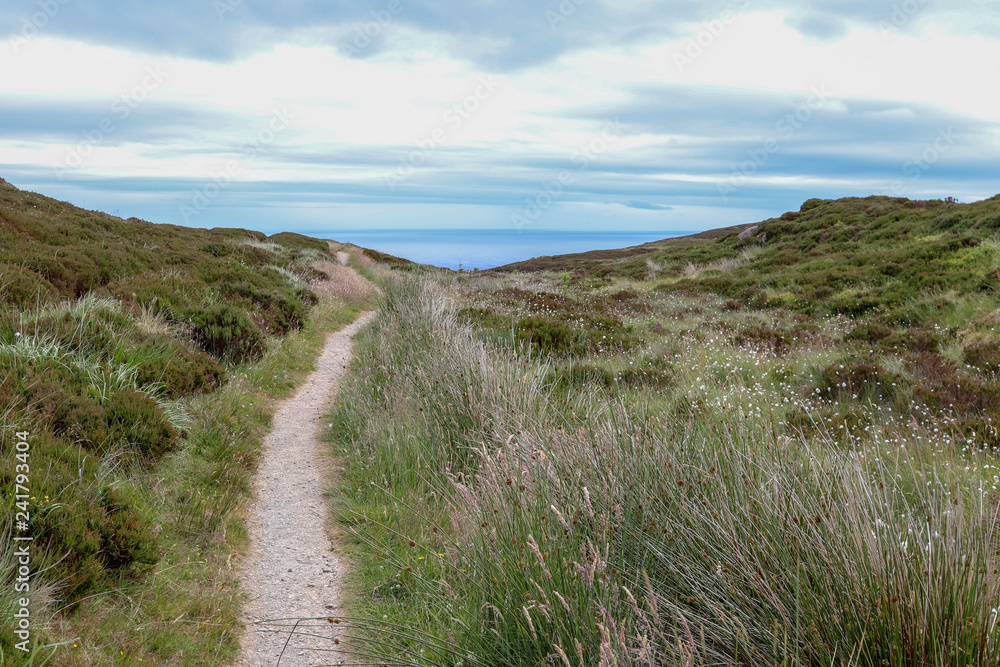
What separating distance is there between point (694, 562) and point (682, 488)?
1.34ft

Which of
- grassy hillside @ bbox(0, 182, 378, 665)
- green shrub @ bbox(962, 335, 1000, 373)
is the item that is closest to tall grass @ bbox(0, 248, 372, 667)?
grassy hillside @ bbox(0, 182, 378, 665)

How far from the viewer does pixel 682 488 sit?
114 inches

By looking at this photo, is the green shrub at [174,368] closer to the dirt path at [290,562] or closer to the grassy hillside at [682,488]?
the dirt path at [290,562]

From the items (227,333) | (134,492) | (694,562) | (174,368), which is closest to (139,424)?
(134,492)

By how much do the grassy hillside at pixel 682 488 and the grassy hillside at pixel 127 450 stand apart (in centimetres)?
112

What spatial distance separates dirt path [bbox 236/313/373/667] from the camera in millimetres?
3555

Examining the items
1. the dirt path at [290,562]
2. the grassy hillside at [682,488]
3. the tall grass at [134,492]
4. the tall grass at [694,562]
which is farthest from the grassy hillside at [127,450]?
the tall grass at [694,562]

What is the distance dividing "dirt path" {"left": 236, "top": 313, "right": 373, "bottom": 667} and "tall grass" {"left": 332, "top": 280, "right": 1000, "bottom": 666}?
1.05 feet

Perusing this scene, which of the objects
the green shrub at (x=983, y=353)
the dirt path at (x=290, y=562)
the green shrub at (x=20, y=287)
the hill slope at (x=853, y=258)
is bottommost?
the dirt path at (x=290, y=562)

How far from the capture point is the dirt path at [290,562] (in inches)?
140

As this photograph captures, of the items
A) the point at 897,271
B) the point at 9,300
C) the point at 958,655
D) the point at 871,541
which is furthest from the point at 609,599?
the point at 897,271

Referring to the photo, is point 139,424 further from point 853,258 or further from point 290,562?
point 853,258

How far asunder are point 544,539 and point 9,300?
8261mm

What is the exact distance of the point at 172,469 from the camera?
17.2 ft
